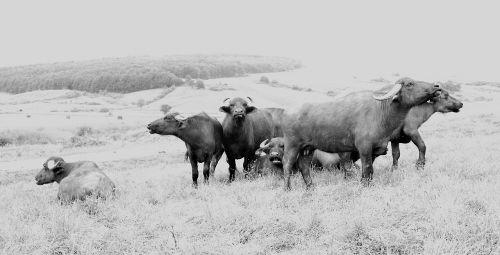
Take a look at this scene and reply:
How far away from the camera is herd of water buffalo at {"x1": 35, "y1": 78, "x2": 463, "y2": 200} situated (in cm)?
855

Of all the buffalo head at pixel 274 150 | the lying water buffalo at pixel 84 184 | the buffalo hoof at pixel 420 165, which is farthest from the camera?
the buffalo head at pixel 274 150

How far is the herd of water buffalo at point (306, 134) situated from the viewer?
337 inches

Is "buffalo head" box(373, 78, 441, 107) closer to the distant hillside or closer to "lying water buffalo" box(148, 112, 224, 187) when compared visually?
"lying water buffalo" box(148, 112, 224, 187)

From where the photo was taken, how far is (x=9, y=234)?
648cm

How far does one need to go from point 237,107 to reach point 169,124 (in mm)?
1715

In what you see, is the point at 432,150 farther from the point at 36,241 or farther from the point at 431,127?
the point at 431,127

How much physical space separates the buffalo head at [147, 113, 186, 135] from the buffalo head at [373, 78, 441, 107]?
16.3 ft

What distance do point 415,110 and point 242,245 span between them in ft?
22.3

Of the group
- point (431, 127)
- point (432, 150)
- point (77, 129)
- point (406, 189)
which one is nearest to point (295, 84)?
point (77, 129)

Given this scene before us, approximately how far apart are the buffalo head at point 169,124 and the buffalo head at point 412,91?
196 inches

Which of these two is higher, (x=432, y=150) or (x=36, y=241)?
(x=36, y=241)

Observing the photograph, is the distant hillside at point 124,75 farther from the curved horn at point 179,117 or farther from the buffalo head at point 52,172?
the curved horn at point 179,117

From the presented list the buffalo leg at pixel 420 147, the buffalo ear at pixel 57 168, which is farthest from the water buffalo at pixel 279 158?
the buffalo ear at pixel 57 168

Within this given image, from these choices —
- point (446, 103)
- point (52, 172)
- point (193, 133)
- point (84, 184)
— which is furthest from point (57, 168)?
point (446, 103)
